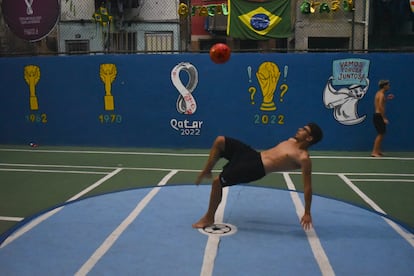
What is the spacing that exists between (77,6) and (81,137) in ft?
30.6

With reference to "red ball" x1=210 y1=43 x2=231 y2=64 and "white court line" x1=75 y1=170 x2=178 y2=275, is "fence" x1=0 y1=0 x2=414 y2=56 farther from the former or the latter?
"white court line" x1=75 y1=170 x2=178 y2=275

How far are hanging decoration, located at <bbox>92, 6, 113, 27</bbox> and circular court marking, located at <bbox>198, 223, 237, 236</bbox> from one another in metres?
15.0

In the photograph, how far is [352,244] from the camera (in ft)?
16.3

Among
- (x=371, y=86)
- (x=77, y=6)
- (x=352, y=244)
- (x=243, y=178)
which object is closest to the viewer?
(x=352, y=244)

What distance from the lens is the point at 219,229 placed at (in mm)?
5406

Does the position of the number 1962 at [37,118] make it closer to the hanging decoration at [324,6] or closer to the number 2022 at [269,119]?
the number 2022 at [269,119]

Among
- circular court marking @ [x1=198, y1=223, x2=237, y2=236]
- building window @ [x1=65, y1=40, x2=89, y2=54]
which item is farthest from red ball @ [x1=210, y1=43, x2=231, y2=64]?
building window @ [x1=65, y1=40, x2=89, y2=54]

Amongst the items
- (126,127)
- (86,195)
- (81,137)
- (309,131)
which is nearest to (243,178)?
(309,131)

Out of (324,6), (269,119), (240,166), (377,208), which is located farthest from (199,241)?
(324,6)

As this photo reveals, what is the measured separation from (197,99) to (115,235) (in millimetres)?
6970

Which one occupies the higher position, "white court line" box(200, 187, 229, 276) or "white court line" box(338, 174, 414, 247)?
"white court line" box(338, 174, 414, 247)

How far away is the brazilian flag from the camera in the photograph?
43.1 feet

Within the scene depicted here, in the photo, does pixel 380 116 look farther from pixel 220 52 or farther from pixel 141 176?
pixel 141 176

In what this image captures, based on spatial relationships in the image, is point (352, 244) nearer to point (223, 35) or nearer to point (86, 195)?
point (86, 195)
